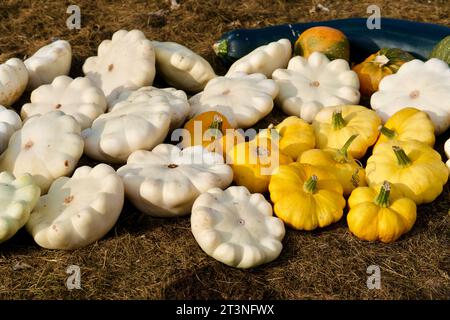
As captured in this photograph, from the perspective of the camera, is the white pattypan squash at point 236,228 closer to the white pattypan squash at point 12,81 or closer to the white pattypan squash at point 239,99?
the white pattypan squash at point 239,99

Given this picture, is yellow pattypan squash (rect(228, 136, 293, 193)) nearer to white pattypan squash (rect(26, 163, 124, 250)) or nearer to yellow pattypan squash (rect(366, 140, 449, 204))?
yellow pattypan squash (rect(366, 140, 449, 204))

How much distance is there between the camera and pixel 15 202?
4.16 m

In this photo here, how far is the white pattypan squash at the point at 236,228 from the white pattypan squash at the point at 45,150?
1.02 meters

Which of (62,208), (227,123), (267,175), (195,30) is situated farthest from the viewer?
(195,30)

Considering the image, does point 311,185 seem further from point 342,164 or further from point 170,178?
point 170,178

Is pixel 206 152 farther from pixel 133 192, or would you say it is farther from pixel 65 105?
pixel 65 105

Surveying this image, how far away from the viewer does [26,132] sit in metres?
4.79

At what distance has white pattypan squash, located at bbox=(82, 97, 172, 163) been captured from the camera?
483 centimetres

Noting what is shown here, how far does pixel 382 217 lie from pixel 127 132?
6.20 ft

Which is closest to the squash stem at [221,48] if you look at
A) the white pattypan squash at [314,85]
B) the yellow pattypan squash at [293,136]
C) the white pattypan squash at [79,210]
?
the white pattypan squash at [314,85]

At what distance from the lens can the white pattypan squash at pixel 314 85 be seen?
18.2ft

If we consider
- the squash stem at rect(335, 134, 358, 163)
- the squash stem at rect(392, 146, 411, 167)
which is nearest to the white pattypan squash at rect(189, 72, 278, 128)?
the squash stem at rect(335, 134, 358, 163)
